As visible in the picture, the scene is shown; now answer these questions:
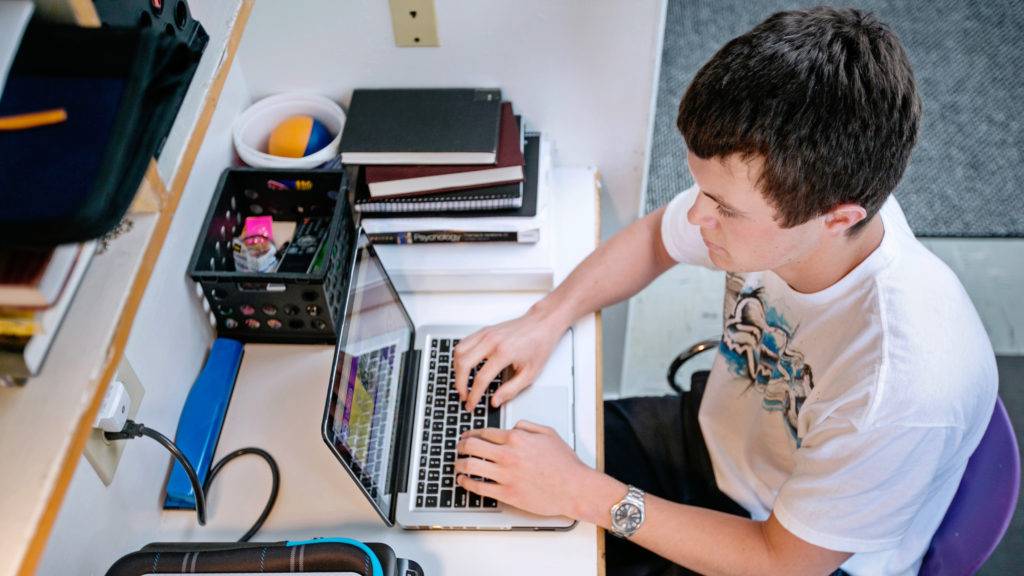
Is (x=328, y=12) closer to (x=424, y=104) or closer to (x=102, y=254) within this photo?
(x=424, y=104)

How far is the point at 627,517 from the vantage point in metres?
1.07

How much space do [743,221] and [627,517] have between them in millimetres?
405

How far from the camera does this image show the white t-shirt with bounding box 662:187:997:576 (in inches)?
35.2

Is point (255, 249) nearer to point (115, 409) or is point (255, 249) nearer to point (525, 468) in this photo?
point (115, 409)

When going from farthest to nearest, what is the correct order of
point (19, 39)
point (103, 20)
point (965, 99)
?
point (965, 99) < point (103, 20) < point (19, 39)

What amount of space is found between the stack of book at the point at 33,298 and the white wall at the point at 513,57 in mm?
789

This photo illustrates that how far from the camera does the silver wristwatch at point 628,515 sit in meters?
1.06

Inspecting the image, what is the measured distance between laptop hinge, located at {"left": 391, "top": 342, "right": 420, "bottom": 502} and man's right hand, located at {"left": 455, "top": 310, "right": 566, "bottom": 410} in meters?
0.07

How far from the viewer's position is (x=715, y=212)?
40.5 inches

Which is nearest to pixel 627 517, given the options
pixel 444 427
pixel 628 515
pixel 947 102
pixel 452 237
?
pixel 628 515

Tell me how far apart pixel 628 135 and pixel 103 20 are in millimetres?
941

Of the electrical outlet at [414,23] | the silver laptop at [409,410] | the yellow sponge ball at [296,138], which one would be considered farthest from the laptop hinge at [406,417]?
the electrical outlet at [414,23]

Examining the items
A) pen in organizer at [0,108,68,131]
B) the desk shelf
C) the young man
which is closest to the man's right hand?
the young man

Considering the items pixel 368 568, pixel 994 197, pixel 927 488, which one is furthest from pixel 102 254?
pixel 994 197
